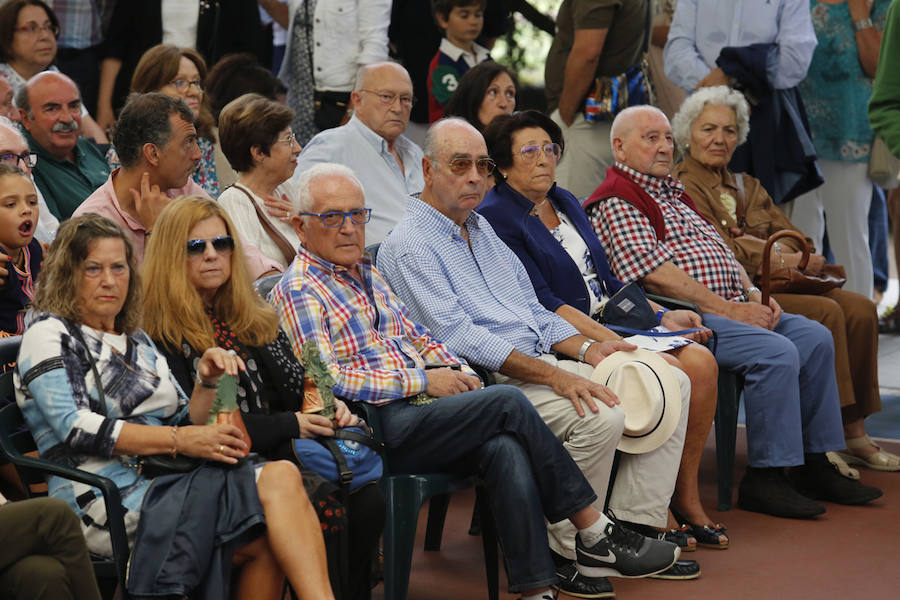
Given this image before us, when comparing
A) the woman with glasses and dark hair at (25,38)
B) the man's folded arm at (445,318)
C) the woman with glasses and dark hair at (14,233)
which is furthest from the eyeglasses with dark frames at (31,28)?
the man's folded arm at (445,318)

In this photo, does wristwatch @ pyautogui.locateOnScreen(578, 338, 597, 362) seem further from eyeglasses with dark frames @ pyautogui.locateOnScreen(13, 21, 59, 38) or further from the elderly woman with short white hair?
eyeglasses with dark frames @ pyautogui.locateOnScreen(13, 21, 59, 38)

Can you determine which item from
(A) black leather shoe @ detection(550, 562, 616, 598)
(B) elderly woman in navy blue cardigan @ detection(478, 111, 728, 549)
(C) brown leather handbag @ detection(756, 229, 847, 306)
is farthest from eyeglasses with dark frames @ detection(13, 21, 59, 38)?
(A) black leather shoe @ detection(550, 562, 616, 598)

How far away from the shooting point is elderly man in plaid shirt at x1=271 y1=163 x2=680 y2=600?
3527mm

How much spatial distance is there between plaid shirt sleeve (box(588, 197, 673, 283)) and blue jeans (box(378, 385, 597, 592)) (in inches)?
59.6

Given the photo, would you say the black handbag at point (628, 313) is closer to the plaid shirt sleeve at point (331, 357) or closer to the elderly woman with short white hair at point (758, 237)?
the elderly woman with short white hair at point (758, 237)

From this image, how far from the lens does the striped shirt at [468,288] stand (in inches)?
158

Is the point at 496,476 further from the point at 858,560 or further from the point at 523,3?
the point at 523,3

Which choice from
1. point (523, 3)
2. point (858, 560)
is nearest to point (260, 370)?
point (858, 560)

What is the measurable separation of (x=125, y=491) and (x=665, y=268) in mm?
2689

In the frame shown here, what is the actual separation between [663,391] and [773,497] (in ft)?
3.06

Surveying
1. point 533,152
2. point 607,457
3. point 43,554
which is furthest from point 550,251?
point 43,554

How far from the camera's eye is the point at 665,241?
203 inches

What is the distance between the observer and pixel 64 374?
288 centimetres

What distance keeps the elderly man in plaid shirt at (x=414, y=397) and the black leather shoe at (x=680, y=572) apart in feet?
0.94
